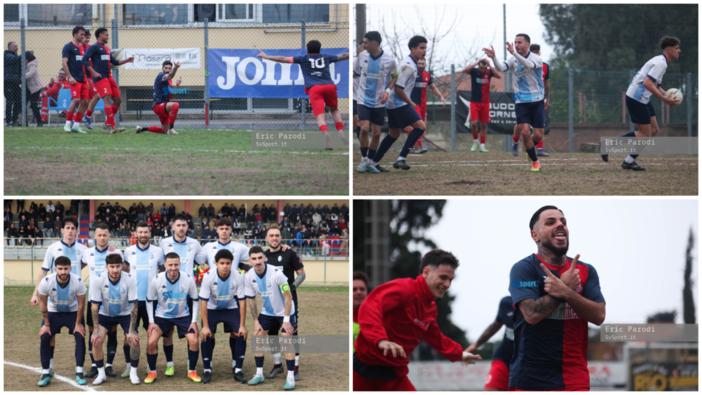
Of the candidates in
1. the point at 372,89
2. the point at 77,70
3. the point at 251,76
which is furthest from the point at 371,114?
the point at 251,76

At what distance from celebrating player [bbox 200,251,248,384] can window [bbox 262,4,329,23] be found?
8938 mm

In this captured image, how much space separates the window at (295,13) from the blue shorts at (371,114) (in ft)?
21.7

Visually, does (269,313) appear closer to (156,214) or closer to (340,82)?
(340,82)

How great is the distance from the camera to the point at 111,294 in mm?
6250

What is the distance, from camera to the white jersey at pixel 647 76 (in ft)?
26.7

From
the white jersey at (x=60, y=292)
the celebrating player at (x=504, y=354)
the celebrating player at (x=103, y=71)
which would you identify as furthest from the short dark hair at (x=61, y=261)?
the celebrating player at (x=103, y=71)

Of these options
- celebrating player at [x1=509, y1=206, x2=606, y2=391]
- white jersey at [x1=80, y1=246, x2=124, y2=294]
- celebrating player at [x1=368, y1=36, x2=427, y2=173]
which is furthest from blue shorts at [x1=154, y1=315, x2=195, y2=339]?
celebrating player at [x1=509, y1=206, x2=606, y2=391]

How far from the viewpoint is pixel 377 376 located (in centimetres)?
475

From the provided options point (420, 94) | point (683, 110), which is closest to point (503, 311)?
point (420, 94)

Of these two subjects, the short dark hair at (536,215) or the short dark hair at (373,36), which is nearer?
the short dark hair at (536,215)

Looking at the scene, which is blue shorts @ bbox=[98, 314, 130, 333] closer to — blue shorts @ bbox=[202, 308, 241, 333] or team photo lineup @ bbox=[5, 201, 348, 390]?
team photo lineup @ bbox=[5, 201, 348, 390]

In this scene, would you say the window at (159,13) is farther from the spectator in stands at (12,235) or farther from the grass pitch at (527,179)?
the grass pitch at (527,179)

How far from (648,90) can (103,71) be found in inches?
349

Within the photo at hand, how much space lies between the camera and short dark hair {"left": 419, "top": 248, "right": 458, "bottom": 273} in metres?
4.56
